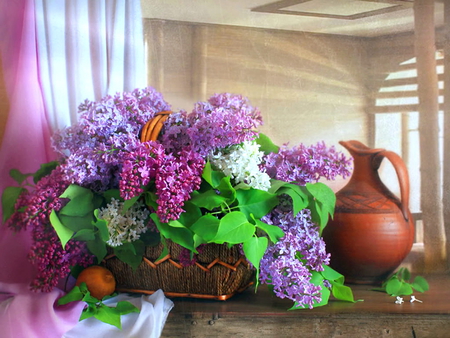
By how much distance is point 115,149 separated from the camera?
0.76 metres

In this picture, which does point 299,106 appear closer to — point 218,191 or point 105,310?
point 218,191

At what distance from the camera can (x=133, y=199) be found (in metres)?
0.73

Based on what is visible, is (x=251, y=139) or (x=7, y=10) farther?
(x=7, y=10)

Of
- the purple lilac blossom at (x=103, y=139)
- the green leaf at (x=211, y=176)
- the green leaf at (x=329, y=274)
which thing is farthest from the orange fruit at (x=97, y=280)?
the green leaf at (x=329, y=274)

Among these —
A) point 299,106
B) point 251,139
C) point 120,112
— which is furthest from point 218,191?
point 299,106

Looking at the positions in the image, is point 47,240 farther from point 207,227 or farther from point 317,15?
point 317,15

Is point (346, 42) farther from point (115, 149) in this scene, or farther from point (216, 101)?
point (115, 149)

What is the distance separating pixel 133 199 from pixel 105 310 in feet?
0.56

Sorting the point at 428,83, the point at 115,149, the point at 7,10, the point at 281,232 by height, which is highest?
the point at 7,10

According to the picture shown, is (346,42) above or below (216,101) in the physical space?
above

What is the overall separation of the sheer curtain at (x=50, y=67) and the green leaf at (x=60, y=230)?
174 mm

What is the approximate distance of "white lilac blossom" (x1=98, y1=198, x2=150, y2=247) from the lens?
76 cm

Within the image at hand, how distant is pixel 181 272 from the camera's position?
800mm

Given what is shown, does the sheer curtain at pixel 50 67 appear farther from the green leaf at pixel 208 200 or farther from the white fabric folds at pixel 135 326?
the green leaf at pixel 208 200
